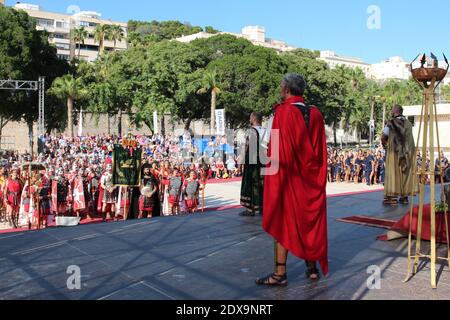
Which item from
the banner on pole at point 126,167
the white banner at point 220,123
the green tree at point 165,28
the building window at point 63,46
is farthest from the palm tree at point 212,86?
the green tree at point 165,28

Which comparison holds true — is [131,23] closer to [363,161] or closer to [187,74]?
[187,74]

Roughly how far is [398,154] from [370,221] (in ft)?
5.32

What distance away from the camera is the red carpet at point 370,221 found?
6.66m

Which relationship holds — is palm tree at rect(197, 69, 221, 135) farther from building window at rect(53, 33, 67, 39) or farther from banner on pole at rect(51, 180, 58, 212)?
building window at rect(53, 33, 67, 39)

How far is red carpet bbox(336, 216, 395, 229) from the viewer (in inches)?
262

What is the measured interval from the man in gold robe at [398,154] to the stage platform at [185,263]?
159 cm

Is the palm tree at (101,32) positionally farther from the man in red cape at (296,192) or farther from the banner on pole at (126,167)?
the man in red cape at (296,192)

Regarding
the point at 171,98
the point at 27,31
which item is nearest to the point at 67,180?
the point at 27,31

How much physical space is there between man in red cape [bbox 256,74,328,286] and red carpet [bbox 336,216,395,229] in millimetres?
2768

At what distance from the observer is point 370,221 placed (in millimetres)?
6945

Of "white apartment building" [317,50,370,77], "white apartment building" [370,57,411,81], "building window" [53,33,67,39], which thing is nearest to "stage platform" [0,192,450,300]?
"building window" [53,33,67,39]

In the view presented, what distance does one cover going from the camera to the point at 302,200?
13.4 ft

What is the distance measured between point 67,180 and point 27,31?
86.1 ft

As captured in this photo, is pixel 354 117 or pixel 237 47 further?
pixel 354 117
